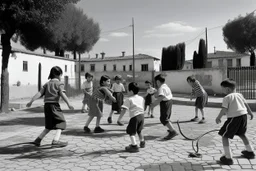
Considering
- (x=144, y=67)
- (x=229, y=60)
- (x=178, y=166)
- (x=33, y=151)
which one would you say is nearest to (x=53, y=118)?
(x=33, y=151)

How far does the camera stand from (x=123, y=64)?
4972cm

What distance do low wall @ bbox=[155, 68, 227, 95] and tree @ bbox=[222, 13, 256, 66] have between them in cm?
2010

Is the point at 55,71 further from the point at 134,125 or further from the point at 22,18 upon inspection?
the point at 22,18

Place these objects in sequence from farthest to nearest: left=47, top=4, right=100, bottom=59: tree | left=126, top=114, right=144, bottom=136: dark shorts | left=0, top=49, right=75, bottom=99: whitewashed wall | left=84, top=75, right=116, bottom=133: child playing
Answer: left=47, top=4, right=100, bottom=59: tree, left=0, top=49, right=75, bottom=99: whitewashed wall, left=84, top=75, right=116, bottom=133: child playing, left=126, top=114, right=144, bottom=136: dark shorts

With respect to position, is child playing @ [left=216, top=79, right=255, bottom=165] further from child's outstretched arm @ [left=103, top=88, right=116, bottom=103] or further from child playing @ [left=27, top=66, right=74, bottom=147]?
child playing @ [left=27, top=66, right=74, bottom=147]

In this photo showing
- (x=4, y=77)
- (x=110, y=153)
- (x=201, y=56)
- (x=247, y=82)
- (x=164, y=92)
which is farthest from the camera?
(x=201, y=56)

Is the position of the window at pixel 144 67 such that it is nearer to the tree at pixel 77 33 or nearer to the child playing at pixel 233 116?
the tree at pixel 77 33

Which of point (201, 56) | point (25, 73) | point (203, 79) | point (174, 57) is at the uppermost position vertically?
point (174, 57)

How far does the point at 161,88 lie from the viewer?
5.61 metres

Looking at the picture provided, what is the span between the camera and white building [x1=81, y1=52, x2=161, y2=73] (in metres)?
46.7

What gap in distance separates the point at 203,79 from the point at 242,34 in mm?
23411

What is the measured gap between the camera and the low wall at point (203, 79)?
61.1ft

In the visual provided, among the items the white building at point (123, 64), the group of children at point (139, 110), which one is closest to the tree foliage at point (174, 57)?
the white building at point (123, 64)

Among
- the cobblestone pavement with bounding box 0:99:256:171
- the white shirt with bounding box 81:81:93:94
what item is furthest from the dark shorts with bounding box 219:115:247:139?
the white shirt with bounding box 81:81:93:94
